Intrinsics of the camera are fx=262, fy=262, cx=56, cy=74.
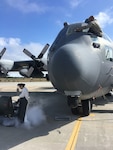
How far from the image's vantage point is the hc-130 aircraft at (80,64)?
827 centimetres

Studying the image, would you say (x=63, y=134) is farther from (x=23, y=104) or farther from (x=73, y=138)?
(x=23, y=104)

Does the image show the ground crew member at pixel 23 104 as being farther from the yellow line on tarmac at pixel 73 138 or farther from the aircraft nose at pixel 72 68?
the yellow line on tarmac at pixel 73 138

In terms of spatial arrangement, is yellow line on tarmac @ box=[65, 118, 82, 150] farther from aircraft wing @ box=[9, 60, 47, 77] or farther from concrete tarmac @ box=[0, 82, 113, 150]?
aircraft wing @ box=[9, 60, 47, 77]

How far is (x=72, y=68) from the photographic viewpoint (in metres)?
8.16

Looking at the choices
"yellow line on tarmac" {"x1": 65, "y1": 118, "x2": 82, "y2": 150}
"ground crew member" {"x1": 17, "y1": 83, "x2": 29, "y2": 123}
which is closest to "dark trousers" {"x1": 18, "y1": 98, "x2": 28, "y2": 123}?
"ground crew member" {"x1": 17, "y1": 83, "x2": 29, "y2": 123}

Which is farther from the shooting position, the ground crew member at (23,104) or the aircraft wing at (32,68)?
the aircraft wing at (32,68)

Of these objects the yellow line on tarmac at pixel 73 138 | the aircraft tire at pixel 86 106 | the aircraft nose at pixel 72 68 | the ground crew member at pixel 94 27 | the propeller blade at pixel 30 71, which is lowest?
the yellow line on tarmac at pixel 73 138

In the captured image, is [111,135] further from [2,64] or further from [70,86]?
[2,64]

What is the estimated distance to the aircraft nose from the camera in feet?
26.9

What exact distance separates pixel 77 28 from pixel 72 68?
2.87 meters

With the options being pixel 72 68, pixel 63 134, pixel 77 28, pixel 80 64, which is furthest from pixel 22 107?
pixel 77 28

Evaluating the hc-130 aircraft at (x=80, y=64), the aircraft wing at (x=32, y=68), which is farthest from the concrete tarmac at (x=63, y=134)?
the aircraft wing at (x=32, y=68)

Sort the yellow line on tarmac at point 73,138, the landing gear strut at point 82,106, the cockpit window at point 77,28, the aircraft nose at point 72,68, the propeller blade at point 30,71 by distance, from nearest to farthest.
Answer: the yellow line on tarmac at point 73,138 < the aircraft nose at point 72,68 < the landing gear strut at point 82,106 < the cockpit window at point 77,28 < the propeller blade at point 30,71

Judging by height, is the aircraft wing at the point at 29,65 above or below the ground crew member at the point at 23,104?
above
